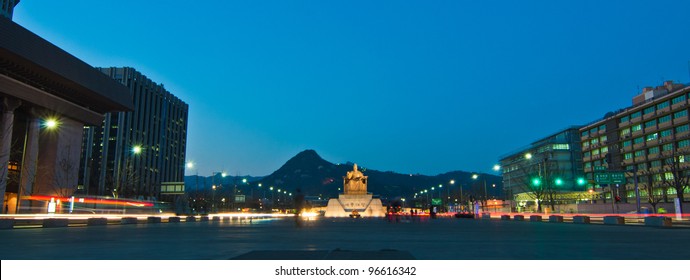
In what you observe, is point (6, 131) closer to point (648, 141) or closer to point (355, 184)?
point (355, 184)

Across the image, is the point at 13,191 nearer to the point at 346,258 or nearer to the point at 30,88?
the point at 30,88

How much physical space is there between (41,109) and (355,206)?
47.7 m

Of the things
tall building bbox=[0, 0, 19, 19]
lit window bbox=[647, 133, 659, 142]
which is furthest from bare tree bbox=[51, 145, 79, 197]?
lit window bbox=[647, 133, 659, 142]

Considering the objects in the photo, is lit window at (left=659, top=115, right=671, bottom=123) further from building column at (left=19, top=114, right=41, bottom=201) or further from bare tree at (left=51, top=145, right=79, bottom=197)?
building column at (left=19, top=114, right=41, bottom=201)

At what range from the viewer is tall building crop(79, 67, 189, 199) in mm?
142125

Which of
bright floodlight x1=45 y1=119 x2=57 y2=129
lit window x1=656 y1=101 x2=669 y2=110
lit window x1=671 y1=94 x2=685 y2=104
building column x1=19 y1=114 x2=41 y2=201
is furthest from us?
lit window x1=656 y1=101 x2=669 y2=110

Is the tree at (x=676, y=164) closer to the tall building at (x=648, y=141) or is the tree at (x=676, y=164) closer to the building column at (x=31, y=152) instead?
the tall building at (x=648, y=141)

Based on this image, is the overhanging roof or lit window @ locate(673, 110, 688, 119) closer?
Result: the overhanging roof

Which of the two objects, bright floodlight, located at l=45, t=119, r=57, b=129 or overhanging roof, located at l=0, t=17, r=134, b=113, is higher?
overhanging roof, located at l=0, t=17, r=134, b=113

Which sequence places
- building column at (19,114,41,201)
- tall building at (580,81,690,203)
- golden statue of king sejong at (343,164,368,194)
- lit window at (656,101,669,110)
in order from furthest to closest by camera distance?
lit window at (656,101,669,110), golden statue of king sejong at (343,164,368,194), tall building at (580,81,690,203), building column at (19,114,41,201)

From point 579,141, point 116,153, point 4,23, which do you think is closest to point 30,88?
point 4,23

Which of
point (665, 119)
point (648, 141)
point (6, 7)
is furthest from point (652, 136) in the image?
point (6, 7)

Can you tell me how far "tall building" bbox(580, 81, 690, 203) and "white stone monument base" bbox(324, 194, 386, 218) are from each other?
35401mm

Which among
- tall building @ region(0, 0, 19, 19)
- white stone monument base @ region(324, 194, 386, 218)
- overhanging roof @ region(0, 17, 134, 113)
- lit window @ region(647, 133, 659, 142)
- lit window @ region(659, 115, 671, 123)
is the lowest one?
white stone monument base @ region(324, 194, 386, 218)
